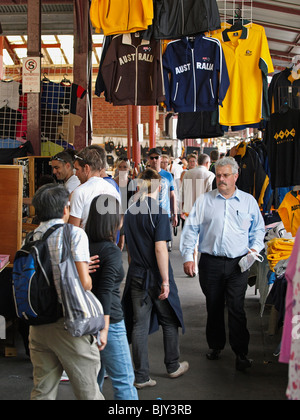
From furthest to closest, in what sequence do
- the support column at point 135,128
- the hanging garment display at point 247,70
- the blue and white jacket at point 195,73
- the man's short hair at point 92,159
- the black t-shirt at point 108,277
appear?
the support column at point 135,128
the hanging garment display at point 247,70
the blue and white jacket at point 195,73
the man's short hair at point 92,159
the black t-shirt at point 108,277

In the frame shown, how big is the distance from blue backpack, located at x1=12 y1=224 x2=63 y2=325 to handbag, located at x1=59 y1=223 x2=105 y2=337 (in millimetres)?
63

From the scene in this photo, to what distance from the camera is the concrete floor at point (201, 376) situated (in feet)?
12.9

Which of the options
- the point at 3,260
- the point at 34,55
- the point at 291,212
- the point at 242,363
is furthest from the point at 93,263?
the point at 34,55

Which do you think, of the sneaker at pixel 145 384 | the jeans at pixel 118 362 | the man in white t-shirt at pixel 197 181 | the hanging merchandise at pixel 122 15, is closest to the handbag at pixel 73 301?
the jeans at pixel 118 362

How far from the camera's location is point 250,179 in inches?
248

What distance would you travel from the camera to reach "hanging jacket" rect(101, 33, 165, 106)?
5238 mm

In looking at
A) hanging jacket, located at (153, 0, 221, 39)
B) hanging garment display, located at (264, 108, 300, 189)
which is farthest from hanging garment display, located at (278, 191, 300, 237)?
hanging jacket, located at (153, 0, 221, 39)

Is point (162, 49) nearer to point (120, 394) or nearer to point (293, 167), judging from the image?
point (293, 167)

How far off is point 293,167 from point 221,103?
3.27 ft

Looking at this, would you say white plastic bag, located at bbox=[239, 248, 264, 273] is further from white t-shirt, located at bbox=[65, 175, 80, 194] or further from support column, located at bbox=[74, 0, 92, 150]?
support column, located at bbox=[74, 0, 92, 150]

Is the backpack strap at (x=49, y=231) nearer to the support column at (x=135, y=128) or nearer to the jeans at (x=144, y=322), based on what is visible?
the jeans at (x=144, y=322)

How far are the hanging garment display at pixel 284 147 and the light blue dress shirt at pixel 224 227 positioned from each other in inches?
21.9

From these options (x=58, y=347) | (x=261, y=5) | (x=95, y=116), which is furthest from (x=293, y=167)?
(x=95, y=116)

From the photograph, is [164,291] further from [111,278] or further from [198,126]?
[198,126]
